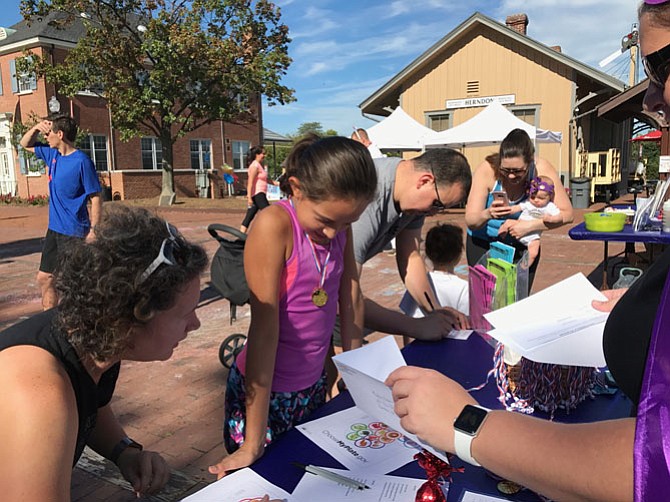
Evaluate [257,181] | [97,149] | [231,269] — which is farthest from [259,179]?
[97,149]

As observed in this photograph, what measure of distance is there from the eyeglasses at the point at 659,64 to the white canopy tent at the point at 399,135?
40.7ft

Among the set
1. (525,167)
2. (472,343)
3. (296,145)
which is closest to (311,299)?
(296,145)

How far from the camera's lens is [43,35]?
72.6 feet

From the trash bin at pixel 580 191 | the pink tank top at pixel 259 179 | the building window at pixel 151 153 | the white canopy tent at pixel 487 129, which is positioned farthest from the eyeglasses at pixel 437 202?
the building window at pixel 151 153

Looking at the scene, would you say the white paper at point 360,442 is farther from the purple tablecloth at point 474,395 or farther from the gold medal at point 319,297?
the gold medal at point 319,297

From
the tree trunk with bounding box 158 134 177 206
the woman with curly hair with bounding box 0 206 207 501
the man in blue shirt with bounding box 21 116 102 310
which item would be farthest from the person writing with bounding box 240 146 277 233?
the tree trunk with bounding box 158 134 177 206

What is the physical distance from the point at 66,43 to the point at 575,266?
22.8 m

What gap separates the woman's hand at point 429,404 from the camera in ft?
3.14

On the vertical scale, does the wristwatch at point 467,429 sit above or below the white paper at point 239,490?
above

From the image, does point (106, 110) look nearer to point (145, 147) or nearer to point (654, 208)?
point (145, 147)

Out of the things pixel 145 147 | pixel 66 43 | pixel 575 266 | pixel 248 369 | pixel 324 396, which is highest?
pixel 66 43

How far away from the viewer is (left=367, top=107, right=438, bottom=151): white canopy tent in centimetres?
1327

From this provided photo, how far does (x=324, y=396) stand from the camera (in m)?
1.94

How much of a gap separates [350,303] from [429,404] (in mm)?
1057
